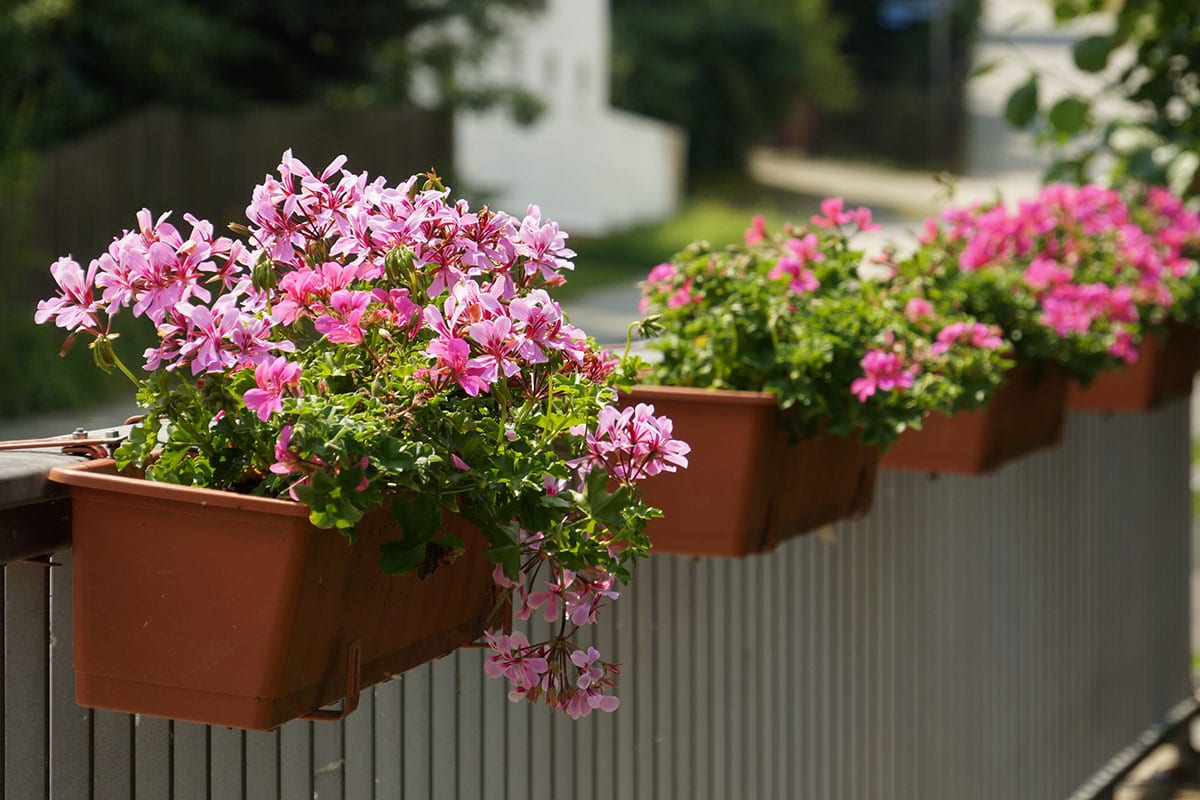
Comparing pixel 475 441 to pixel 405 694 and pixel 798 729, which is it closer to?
pixel 405 694

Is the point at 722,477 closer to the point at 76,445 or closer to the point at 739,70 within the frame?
the point at 76,445

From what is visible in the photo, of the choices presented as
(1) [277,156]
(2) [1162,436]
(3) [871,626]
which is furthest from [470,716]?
(1) [277,156]

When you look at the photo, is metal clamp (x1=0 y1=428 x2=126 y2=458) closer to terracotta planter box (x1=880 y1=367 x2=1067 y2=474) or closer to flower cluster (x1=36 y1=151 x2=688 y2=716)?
flower cluster (x1=36 y1=151 x2=688 y2=716)

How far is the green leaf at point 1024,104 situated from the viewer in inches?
203

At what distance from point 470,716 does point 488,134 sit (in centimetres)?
2314

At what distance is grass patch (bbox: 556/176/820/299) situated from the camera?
20891mm

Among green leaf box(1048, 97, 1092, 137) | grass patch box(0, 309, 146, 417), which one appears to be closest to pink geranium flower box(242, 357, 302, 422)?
green leaf box(1048, 97, 1092, 137)

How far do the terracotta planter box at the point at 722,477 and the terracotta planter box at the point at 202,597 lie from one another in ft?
2.91

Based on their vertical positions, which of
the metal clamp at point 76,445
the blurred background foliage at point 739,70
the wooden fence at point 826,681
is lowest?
the wooden fence at point 826,681

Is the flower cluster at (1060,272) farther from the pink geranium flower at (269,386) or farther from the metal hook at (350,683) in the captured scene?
the pink geranium flower at (269,386)

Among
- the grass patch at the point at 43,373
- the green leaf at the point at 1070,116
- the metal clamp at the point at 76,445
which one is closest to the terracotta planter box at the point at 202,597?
the metal clamp at the point at 76,445

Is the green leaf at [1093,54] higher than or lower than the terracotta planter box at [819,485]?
higher

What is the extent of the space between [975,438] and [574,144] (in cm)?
2485

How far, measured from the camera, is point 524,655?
6.14ft
